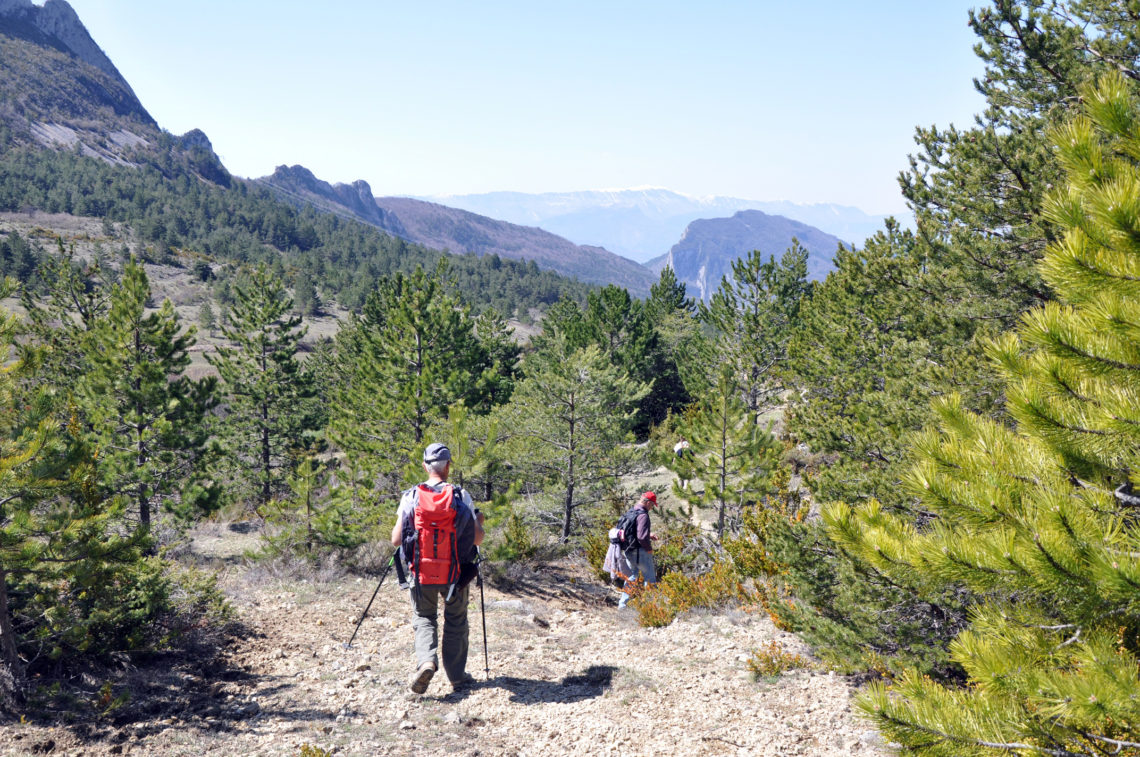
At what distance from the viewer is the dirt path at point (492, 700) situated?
14.1ft

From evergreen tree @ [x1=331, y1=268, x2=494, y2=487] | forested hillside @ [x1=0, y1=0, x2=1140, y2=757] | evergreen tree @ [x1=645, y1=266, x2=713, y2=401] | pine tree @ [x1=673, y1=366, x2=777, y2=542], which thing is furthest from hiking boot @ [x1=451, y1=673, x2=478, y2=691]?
evergreen tree @ [x1=645, y1=266, x2=713, y2=401]

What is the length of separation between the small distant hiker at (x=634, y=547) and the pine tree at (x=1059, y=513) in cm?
654

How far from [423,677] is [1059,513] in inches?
169

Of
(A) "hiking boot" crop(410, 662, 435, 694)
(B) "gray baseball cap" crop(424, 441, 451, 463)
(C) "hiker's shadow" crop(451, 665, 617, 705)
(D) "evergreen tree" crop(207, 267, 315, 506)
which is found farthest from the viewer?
(D) "evergreen tree" crop(207, 267, 315, 506)

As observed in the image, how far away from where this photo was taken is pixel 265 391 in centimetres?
2456

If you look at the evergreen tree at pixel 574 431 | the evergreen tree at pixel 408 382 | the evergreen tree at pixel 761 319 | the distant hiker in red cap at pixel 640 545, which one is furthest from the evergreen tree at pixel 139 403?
the evergreen tree at pixel 761 319

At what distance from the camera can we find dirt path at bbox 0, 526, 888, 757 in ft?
14.1

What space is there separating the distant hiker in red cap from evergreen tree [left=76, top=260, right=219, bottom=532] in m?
10.1

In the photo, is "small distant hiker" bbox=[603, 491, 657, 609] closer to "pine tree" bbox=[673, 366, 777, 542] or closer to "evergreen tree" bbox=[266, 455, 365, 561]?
"pine tree" bbox=[673, 366, 777, 542]

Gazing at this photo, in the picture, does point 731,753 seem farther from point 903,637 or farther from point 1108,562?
point 1108,562

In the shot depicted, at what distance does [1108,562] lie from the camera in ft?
6.60

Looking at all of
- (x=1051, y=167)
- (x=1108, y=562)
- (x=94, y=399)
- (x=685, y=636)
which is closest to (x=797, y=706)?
(x=685, y=636)

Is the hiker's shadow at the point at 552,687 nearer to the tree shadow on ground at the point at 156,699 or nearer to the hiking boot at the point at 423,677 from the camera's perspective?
the hiking boot at the point at 423,677

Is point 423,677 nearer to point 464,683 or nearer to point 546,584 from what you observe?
point 464,683
